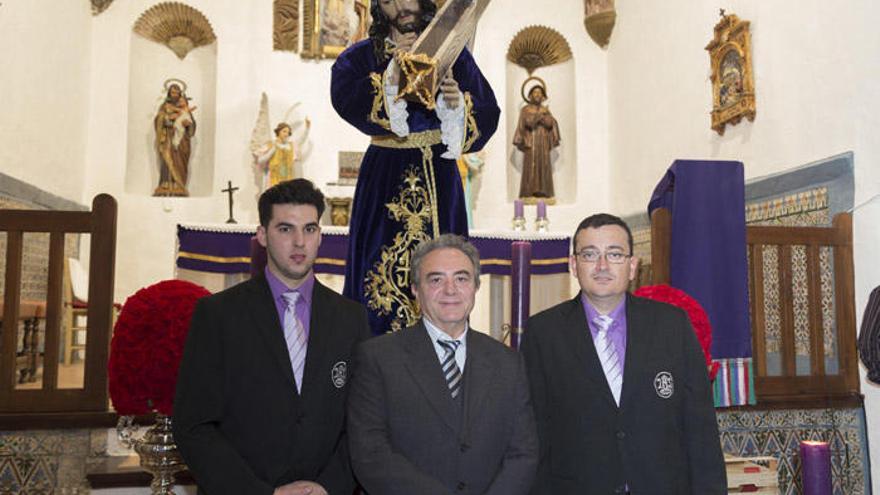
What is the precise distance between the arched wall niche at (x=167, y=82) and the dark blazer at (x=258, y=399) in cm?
757

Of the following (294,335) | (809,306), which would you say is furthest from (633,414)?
(809,306)

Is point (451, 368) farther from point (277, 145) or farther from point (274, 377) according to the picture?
point (277, 145)

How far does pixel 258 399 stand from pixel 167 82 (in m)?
8.16

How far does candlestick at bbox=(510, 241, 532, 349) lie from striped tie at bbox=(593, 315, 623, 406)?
563 millimetres

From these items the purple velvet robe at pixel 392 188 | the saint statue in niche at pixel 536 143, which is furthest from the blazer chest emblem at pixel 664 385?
the saint statue in niche at pixel 536 143

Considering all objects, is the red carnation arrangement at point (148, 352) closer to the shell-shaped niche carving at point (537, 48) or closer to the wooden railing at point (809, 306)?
the wooden railing at point (809, 306)

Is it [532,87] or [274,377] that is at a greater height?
[532,87]

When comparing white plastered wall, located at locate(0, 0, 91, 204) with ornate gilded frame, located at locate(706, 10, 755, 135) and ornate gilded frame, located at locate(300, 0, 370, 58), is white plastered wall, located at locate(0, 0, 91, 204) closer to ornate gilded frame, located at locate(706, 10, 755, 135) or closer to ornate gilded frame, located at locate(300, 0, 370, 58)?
ornate gilded frame, located at locate(300, 0, 370, 58)

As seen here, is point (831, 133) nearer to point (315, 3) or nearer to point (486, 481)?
point (486, 481)

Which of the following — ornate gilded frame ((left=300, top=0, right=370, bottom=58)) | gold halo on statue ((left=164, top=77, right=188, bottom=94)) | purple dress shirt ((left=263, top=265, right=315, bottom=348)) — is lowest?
purple dress shirt ((left=263, top=265, right=315, bottom=348))

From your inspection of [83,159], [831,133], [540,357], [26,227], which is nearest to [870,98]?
[831,133]

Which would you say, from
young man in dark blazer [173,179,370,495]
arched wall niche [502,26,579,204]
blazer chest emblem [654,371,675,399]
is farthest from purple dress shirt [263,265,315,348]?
arched wall niche [502,26,579,204]

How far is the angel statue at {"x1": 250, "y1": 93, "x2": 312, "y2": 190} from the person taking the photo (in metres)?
8.77

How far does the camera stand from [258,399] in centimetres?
223
